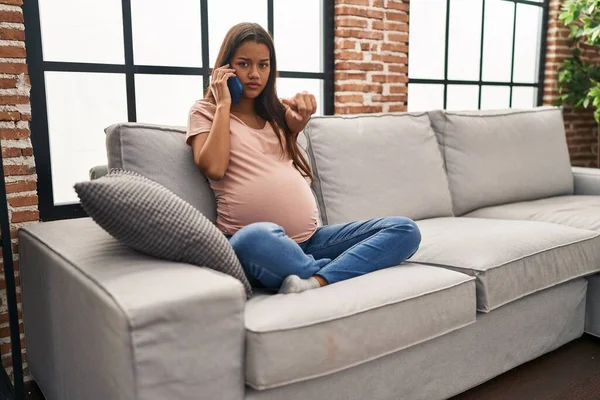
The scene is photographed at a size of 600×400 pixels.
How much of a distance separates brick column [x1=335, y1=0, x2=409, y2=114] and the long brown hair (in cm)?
100

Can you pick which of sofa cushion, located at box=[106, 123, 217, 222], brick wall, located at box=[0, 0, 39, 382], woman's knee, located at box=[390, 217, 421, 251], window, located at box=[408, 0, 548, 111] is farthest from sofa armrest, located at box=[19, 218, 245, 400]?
window, located at box=[408, 0, 548, 111]

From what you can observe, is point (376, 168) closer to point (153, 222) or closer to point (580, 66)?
point (153, 222)

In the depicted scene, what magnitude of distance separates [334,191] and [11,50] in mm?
1216

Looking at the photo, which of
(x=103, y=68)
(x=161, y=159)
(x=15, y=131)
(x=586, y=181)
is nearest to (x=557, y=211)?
(x=586, y=181)

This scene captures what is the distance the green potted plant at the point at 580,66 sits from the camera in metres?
3.74

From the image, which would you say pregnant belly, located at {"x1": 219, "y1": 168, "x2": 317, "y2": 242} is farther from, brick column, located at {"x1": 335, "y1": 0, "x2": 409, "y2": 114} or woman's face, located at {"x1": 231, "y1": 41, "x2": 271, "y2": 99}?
brick column, located at {"x1": 335, "y1": 0, "x2": 409, "y2": 114}

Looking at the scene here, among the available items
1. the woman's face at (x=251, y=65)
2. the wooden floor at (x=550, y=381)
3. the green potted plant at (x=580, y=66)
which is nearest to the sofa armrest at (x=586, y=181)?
the green potted plant at (x=580, y=66)

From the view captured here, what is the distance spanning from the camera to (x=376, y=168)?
93.3 inches

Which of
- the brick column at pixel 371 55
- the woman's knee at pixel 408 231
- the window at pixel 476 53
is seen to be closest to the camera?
the woman's knee at pixel 408 231

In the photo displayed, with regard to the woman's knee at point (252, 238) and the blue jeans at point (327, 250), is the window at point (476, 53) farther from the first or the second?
the woman's knee at point (252, 238)

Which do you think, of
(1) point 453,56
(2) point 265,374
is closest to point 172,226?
(2) point 265,374

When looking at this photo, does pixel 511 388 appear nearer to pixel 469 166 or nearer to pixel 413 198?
pixel 413 198

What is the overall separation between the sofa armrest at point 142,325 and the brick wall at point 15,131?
0.51 meters

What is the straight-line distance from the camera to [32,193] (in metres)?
2.01
